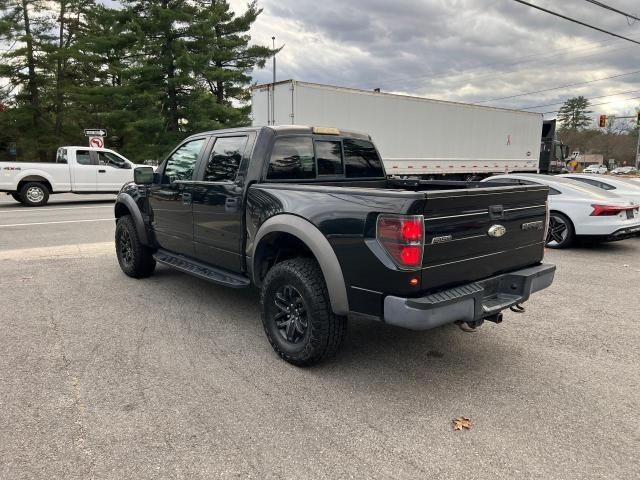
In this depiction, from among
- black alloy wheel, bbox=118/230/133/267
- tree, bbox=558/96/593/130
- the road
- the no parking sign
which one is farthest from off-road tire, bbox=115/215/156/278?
tree, bbox=558/96/593/130

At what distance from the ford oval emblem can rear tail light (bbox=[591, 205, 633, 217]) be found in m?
5.78

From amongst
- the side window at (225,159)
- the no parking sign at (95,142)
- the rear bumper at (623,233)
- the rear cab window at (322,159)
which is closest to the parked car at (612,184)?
the rear bumper at (623,233)

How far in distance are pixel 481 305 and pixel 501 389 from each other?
66cm

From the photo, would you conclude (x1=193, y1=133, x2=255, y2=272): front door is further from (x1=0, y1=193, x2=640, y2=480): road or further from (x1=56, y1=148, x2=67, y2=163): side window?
(x1=56, y1=148, x2=67, y2=163): side window

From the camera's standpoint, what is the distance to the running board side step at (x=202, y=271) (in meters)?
4.40

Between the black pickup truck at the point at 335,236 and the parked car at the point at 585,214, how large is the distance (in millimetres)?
4483

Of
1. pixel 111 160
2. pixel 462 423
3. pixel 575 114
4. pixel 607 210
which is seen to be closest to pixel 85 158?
pixel 111 160

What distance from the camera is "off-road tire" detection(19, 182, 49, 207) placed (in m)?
15.2

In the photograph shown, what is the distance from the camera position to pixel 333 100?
16.4 metres

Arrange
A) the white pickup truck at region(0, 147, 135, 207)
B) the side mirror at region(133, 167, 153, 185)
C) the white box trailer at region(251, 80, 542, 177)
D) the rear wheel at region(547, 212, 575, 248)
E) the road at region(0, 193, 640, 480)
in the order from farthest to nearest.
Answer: the white box trailer at region(251, 80, 542, 177) → the white pickup truck at region(0, 147, 135, 207) → the rear wheel at region(547, 212, 575, 248) → the side mirror at region(133, 167, 153, 185) → the road at region(0, 193, 640, 480)

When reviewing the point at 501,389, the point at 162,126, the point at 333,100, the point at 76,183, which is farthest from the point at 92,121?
the point at 501,389

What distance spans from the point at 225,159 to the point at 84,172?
1351 centimetres

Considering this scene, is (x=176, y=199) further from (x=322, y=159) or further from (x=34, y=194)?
(x=34, y=194)

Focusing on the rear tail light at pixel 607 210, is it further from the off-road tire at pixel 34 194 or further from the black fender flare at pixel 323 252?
the off-road tire at pixel 34 194
